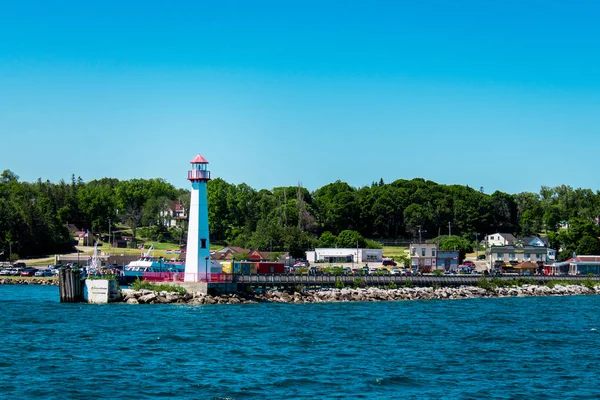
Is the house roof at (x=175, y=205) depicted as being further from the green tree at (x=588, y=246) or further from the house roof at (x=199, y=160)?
the house roof at (x=199, y=160)

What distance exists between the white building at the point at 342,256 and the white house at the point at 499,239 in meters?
31.9

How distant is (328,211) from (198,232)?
93427mm

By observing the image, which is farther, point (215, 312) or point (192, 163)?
point (192, 163)

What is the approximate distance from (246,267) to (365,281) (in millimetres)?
13373

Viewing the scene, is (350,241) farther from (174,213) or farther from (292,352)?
(292,352)

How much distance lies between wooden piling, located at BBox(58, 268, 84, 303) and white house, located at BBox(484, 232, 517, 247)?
95646 mm

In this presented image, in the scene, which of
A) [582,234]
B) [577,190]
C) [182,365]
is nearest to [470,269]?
[582,234]

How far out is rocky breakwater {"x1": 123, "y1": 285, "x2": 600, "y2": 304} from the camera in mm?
62188

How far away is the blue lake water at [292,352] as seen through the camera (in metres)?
32.0

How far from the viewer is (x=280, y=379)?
3366cm

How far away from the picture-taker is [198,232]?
6397 cm

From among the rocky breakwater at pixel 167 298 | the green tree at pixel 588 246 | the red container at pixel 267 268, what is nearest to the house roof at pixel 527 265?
the green tree at pixel 588 246

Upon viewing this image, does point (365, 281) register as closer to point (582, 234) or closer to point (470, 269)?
point (470, 269)

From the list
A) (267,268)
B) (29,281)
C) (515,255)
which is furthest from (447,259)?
(29,281)
